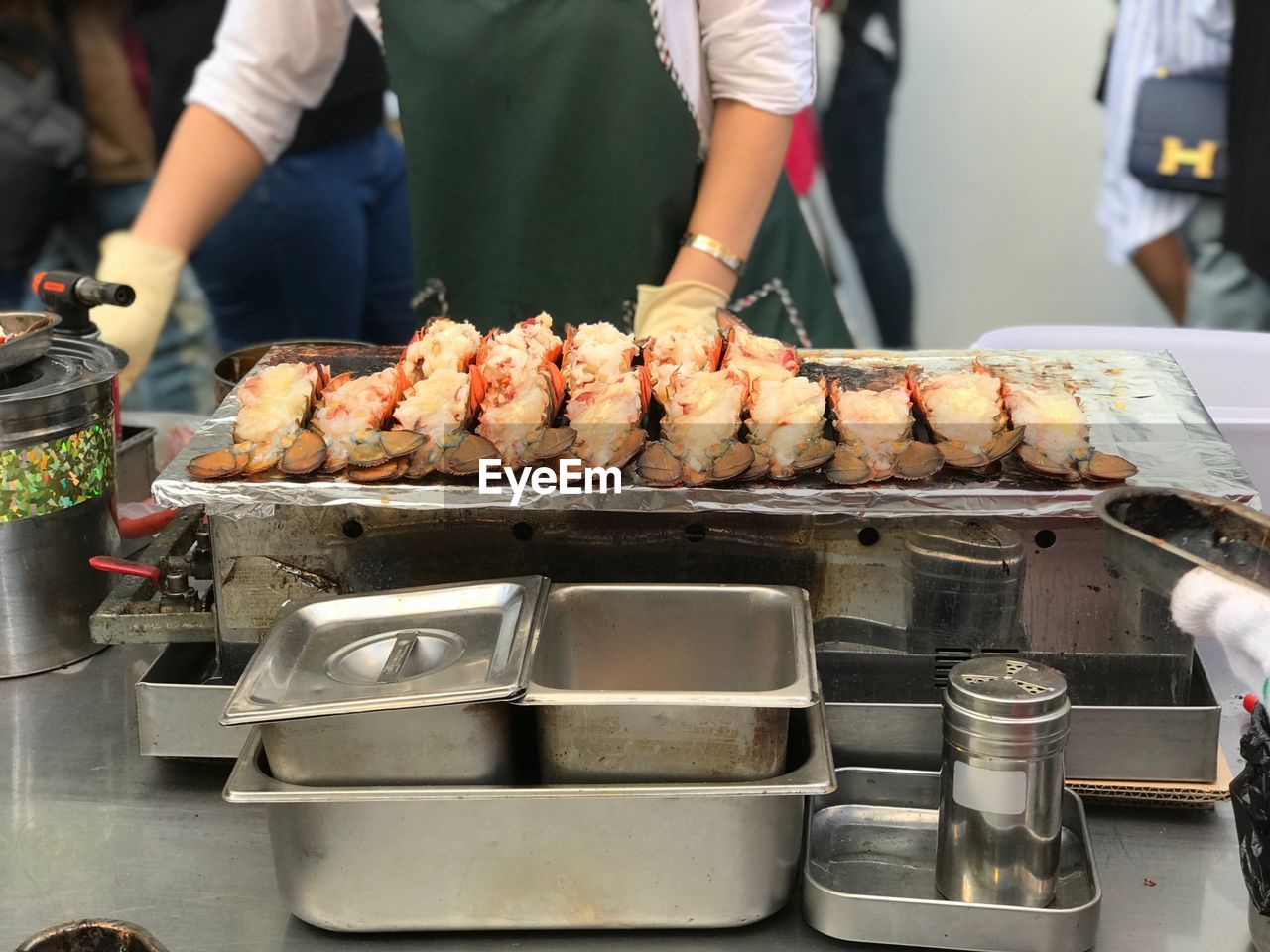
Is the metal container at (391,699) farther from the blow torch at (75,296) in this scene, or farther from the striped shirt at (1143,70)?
the striped shirt at (1143,70)

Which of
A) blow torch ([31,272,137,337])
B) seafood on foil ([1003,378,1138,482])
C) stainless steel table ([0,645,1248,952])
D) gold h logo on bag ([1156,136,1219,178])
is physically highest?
gold h logo on bag ([1156,136,1219,178])

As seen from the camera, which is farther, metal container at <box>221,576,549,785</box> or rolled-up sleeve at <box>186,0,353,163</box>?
rolled-up sleeve at <box>186,0,353,163</box>

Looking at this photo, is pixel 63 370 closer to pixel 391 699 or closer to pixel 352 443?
pixel 352 443

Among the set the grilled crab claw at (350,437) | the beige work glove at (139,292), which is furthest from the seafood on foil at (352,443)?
the beige work glove at (139,292)

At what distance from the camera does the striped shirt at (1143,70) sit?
2719 millimetres

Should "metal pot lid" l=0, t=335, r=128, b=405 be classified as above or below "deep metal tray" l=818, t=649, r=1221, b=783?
above

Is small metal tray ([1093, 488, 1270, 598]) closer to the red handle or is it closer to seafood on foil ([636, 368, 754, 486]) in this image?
seafood on foil ([636, 368, 754, 486])

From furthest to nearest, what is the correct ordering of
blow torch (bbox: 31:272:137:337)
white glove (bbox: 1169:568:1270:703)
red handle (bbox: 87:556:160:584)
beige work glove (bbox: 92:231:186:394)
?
beige work glove (bbox: 92:231:186:394)
blow torch (bbox: 31:272:137:337)
red handle (bbox: 87:556:160:584)
white glove (bbox: 1169:568:1270:703)

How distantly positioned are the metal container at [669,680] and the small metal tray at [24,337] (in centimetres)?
81

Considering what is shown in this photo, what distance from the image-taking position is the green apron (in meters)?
2.41

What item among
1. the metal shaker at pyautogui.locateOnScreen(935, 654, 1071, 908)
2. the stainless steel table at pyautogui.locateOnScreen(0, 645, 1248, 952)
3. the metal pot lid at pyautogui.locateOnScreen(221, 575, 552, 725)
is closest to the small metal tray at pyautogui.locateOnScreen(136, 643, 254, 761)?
the stainless steel table at pyautogui.locateOnScreen(0, 645, 1248, 952)

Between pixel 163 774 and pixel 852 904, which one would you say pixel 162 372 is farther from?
pixel 852 904

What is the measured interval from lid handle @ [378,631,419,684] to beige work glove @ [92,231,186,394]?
1472 millimetres

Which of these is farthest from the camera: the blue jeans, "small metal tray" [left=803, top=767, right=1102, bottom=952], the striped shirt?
the blue jeans
